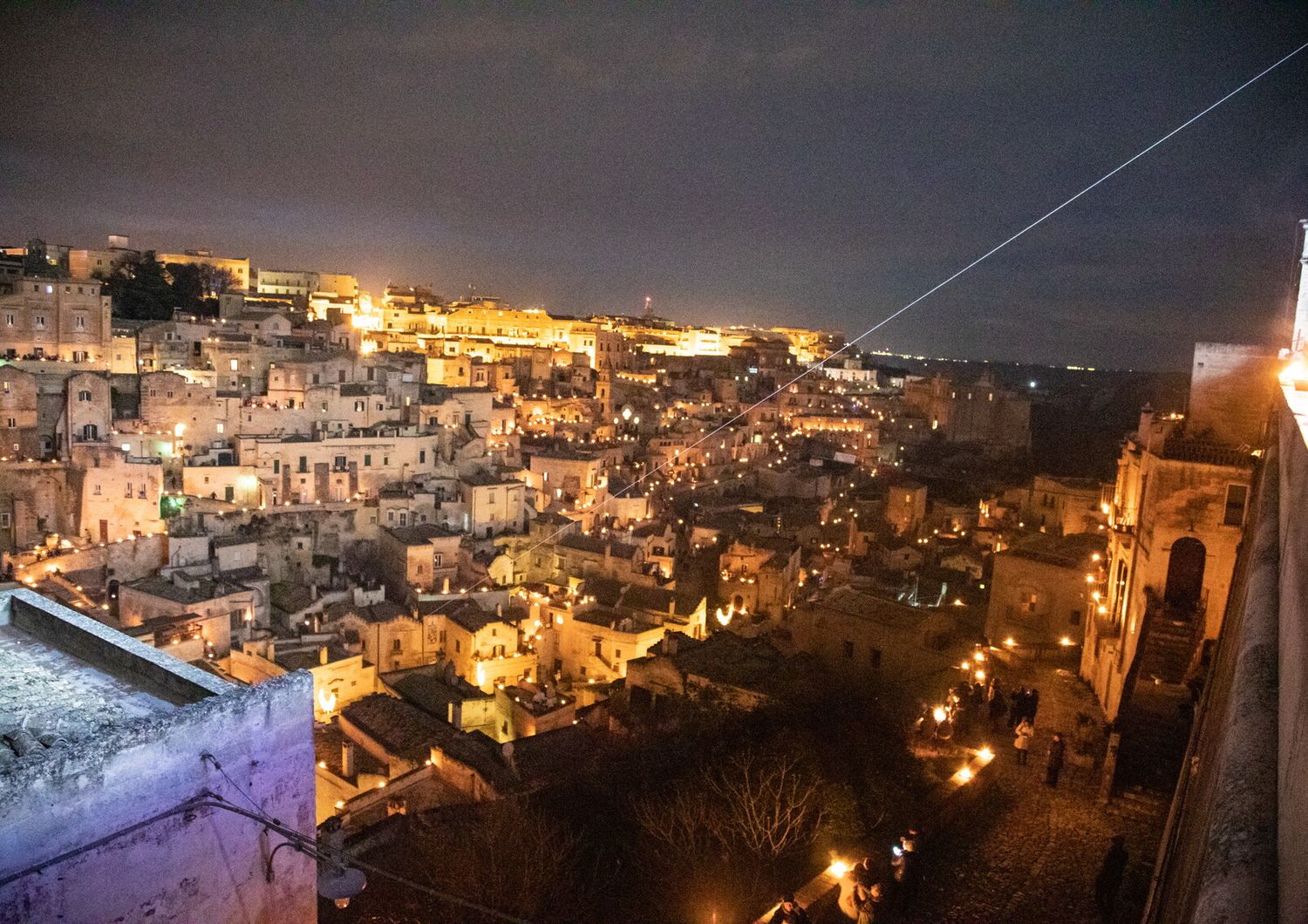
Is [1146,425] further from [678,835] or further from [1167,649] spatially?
[678,835]

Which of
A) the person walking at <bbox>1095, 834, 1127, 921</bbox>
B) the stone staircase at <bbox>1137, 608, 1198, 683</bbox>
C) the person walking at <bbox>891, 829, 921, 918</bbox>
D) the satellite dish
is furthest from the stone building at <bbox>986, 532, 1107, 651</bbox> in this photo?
the satellite dish

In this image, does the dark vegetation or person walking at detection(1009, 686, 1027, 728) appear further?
the dark vegetation

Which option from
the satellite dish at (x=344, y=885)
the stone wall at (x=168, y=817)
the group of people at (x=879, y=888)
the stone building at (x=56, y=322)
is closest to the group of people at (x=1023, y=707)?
the group of people at (x=879, y=888)

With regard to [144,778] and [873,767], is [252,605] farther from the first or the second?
[144,778]

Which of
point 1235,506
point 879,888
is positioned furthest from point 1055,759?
point 1235,506

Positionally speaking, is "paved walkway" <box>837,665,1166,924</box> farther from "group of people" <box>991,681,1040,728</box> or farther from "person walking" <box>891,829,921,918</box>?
"group of people" <box>991,681,1040,728</box>

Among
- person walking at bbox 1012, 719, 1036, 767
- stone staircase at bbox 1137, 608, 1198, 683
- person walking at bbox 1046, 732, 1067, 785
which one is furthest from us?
stone staircase at bbox 1137, 608, 1198, 683

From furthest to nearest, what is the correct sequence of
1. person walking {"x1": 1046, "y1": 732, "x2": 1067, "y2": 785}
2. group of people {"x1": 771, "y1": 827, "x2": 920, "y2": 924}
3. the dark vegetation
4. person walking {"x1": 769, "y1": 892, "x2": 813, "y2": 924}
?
the dark vegetation
person walking {"x1": 1046, "y1": 732, "x2": 1067, "y2": 785}
group of people {"x1": 771, "y1": 827, "x2": 920, "y2": 924}
person walking {"x1": 769, "y1": 892, "x2": 813, "y2": 924}
